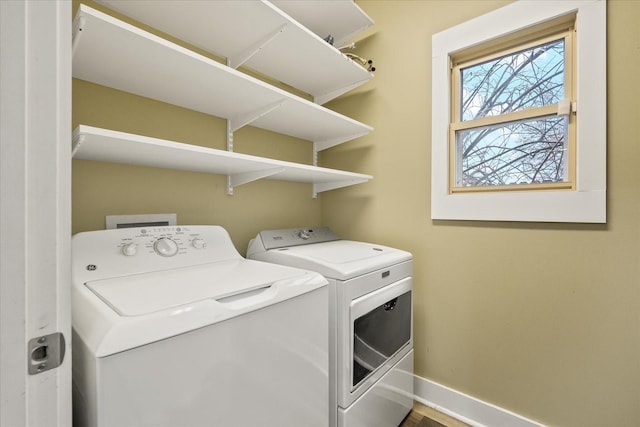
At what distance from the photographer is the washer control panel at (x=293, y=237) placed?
5.00 ft

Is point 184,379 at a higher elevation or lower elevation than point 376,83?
lower

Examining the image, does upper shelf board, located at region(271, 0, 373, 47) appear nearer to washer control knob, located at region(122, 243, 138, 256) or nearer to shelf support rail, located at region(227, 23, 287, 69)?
shelf support rail, located at region(227, 23, 287, 69)

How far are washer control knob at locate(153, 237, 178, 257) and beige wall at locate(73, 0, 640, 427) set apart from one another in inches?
11.5

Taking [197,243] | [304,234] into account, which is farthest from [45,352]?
[304,234]

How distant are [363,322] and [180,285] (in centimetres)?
78

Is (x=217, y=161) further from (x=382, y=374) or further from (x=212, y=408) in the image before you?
(x=382, y=374)

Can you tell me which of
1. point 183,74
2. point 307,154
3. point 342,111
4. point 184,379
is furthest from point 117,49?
point 342,111

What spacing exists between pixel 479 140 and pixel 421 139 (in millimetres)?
321


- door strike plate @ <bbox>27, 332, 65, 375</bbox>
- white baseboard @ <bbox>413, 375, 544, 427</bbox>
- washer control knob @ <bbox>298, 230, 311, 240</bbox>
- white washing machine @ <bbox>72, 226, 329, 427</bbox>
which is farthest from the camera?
washer control knob @ <bbox>298, 230, 311, 240</bbox>

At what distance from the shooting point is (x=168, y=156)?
111 cm

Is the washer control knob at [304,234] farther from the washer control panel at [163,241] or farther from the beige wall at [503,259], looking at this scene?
the washer control panel at [163,241]

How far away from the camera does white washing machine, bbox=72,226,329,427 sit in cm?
57

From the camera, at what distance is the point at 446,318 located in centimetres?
165

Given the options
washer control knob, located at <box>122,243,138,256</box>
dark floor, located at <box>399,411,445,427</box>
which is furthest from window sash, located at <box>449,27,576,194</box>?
washer control knob, located at <box>122,243,138,256</box>
